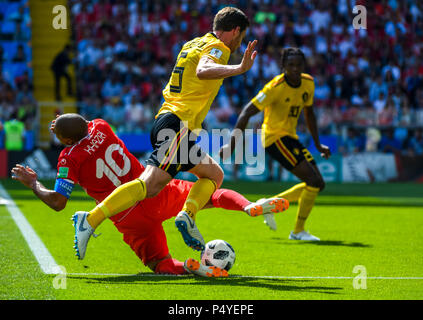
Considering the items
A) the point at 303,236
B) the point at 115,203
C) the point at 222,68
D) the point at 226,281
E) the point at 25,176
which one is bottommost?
the point at 303,236

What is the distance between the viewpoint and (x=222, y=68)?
19.1ft

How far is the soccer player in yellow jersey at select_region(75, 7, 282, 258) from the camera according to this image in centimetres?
574

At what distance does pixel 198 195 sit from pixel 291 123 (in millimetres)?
3743

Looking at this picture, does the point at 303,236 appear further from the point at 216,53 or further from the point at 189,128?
the point at 216,53

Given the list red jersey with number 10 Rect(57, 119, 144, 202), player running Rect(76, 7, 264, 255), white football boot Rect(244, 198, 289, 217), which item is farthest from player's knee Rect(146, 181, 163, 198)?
white football boot Rect(244, 198, 289, 217)

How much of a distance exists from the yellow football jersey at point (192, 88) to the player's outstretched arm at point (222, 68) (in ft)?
0.95

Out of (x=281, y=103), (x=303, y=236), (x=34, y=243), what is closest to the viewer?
(x=34, y=243)

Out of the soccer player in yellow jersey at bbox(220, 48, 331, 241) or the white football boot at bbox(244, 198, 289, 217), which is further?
the soccer player in yellow jersey at bbox(220, 48, 331, 241)

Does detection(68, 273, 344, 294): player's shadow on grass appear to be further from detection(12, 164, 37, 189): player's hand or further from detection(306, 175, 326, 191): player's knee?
detection(306, 175, 326, 191): player's knee

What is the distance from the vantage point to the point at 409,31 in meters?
25.6

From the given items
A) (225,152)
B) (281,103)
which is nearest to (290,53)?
(281,103)

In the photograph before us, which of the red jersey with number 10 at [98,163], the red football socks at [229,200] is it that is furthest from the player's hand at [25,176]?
the red football socks at [229,200]

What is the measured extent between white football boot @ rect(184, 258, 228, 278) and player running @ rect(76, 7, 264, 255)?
0.24 m

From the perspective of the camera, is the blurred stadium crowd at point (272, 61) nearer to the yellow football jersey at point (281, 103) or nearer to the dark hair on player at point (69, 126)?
the yellow football jersey at point (281, 103)
